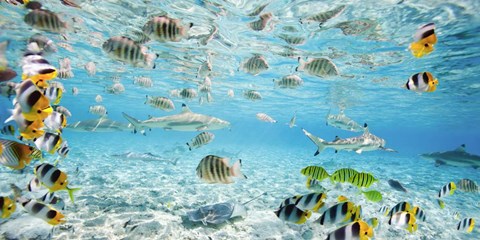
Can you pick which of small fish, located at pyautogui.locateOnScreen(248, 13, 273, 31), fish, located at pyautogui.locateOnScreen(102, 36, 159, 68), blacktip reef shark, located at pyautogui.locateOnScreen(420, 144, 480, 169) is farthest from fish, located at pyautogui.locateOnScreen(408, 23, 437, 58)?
blacktip reef shark, located at pyautogui.locateOnScreen(420, 144, 480, 169)

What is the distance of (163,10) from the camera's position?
11773 millimetres

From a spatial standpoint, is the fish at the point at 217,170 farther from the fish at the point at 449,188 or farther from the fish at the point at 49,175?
the fish at the point at 449,188

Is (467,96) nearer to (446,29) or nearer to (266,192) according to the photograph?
(446,29)

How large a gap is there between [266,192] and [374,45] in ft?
34.5

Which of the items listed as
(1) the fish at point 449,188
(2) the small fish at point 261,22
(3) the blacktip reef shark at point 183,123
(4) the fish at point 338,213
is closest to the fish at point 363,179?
(4) the fish at point 338,213

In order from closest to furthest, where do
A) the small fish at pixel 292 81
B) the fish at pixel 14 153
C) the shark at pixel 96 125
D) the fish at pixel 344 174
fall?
the fish at pixel 14 153 < the fish at pixel 344 174 < the small fish at pixel 292 81 < the shark at pixel 96 125

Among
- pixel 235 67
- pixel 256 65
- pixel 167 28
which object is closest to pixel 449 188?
pixel 256 65

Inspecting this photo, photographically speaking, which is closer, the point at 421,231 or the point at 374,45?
the point at 421,231

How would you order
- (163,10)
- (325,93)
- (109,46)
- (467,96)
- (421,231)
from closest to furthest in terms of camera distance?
(109,46) < (421,231) < (163,10) < (467,96) < (325,93)

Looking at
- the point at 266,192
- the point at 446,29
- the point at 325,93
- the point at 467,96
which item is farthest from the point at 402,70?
the point at 266,192

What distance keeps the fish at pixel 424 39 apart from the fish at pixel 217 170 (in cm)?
316

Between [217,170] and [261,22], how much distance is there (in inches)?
411

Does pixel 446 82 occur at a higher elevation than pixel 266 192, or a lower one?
higher

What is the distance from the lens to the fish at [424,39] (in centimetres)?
377
